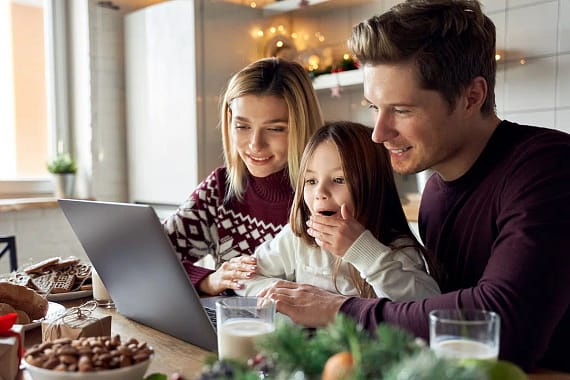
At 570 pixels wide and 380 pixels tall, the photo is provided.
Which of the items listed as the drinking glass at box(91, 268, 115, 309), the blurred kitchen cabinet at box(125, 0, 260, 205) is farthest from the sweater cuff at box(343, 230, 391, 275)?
the blurred kitchen cabinet at box(125, 0, 260, 205)

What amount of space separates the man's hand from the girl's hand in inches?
4.9

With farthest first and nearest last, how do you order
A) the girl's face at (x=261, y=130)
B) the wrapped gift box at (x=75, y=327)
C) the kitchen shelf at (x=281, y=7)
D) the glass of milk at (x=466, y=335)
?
the kitchen shelf at (x=281, y=7)
the girl's face at (x=261, y=130)
the wrapped gift box at (x=75, y=327)
the glass of milk at (x=466, y=335)

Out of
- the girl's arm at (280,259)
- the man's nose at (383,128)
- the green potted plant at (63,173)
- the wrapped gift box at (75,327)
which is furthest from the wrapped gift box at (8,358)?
the green potted plant at (63,173)

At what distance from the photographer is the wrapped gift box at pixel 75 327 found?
0.92 meters

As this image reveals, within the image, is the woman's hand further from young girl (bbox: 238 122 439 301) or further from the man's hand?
the man's hand

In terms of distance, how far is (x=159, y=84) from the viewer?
11.3ft

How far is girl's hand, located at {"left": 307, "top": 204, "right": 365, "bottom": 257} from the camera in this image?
1149 mm

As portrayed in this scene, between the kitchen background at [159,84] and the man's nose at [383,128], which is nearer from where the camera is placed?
the man's nose at [383,128]

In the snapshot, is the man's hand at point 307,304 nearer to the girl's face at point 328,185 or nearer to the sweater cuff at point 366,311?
the sweater cuff at point 366,311

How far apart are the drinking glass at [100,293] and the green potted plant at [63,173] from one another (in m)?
2.24

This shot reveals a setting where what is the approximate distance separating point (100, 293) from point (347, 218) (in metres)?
0.62

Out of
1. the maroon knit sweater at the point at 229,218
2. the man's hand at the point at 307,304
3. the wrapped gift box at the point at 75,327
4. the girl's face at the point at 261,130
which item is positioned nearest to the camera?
the wrapped gift box at the point at 75,327

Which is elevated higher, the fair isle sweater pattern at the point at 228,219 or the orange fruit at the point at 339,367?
the orange fruit at the point at 339,367

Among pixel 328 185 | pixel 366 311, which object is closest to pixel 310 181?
pixel 328 185
